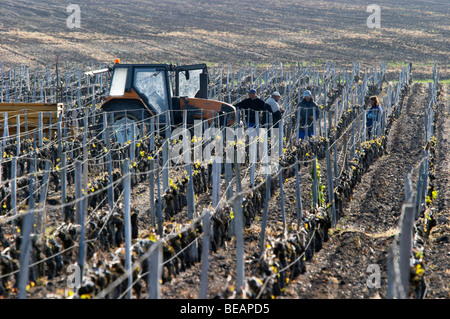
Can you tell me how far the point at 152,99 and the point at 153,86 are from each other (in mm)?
245

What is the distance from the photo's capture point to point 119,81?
11922 millimetres

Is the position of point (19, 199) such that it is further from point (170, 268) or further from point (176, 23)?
point (176, 23)

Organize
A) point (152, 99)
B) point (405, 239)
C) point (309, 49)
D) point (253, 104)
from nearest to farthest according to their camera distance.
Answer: point (405, 239) < point (152, 99) < point (253, 104) < point (309, 49)

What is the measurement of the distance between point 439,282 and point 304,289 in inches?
56.2

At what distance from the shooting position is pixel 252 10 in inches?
2350

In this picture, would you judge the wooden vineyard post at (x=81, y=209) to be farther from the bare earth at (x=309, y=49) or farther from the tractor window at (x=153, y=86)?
the tractor window at (x=153, y=86)

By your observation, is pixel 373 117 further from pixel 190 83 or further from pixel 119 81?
pixel 119 81

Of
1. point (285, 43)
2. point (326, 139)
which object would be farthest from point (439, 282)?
point (285, 43)

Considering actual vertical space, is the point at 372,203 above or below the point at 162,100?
below

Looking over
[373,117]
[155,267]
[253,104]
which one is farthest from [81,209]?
[373,117]

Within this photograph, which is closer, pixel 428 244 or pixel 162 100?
pixel 428 244

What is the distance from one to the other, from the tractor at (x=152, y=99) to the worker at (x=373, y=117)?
2994 millimetres

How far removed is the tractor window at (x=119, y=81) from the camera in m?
11.9

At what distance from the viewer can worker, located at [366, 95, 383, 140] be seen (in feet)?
42.9
